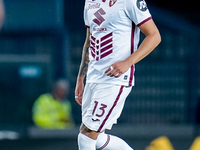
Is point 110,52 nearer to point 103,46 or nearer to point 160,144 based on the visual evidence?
point 103,46

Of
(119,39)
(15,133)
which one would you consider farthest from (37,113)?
(119,39)

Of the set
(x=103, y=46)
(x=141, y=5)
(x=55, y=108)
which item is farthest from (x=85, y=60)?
(x=55, y=108)

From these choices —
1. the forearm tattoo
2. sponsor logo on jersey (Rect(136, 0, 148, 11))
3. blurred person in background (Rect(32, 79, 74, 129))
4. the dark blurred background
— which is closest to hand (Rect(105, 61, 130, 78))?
sponsor logo on jersey (Rect(136, 0, 148, 11))

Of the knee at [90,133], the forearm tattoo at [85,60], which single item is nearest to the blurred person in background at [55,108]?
the forearm tattoo at [85,60]

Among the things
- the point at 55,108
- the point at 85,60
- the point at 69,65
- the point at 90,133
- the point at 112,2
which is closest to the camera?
the point at 112,2

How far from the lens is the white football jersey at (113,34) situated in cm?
317

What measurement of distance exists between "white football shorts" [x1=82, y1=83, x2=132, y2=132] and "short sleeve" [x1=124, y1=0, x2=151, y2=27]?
479 mm

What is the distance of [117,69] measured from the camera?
10.0ft

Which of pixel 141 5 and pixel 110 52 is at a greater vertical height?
pixel 141 5

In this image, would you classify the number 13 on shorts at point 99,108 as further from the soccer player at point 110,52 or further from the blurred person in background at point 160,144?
the blurred person in background at point 160,144

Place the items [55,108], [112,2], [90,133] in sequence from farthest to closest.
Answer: [55,108] → [90,133] → [112,2]

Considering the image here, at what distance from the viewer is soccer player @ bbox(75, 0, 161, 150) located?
3.13 meters

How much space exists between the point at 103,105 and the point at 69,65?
4111 mm

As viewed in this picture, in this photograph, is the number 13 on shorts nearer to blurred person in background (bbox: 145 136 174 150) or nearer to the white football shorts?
the white football shorts
